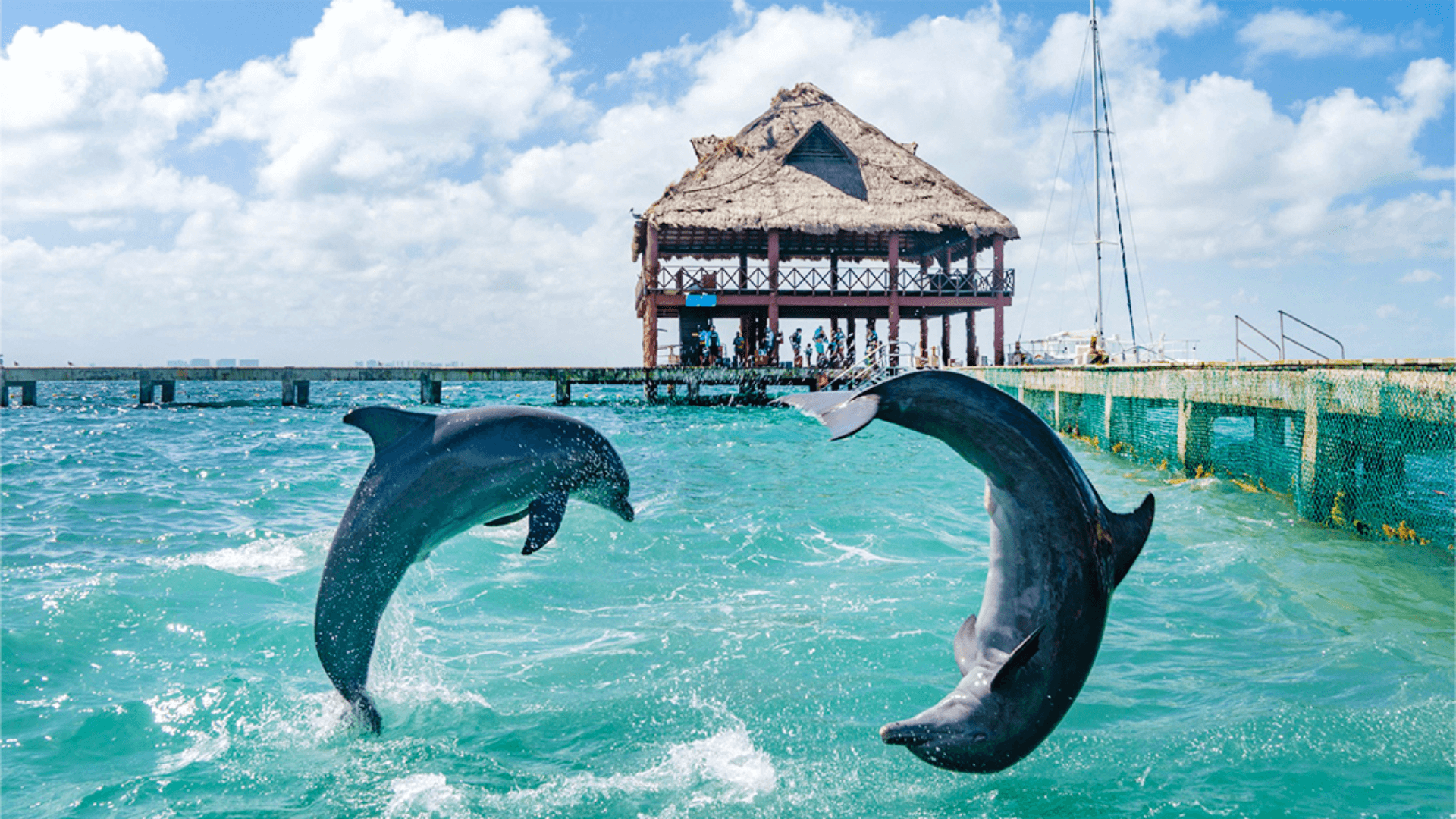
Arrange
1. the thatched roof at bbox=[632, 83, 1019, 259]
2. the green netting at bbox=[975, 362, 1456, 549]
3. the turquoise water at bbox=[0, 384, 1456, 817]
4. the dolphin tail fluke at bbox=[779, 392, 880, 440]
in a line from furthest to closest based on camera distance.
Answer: the thatched roof at bbox=[632, 83, 1019, 259], the green netting at bbox=[975, 362, 1456, 549], the turquoise water at bbox=[0, 384, 1456, 817], the dolphin tail fluke at bbox=[779, 392, 880, 440]

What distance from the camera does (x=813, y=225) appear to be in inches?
1114

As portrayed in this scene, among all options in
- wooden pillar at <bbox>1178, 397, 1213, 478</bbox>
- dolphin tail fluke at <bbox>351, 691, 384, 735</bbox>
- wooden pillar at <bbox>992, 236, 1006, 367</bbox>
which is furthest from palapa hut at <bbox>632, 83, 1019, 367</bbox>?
dolphin tail fluke at <bbox>351, 691, 384, 735</bbox>

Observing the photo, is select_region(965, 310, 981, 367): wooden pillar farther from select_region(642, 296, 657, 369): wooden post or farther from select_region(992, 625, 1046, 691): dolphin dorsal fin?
select_region(992, 625, 1046, 691): dolphin dorsal fin

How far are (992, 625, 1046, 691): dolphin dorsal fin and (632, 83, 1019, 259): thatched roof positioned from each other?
84.9 ft

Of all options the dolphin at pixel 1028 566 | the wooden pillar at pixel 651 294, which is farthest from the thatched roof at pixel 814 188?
the dolphin at pixel 1028 566

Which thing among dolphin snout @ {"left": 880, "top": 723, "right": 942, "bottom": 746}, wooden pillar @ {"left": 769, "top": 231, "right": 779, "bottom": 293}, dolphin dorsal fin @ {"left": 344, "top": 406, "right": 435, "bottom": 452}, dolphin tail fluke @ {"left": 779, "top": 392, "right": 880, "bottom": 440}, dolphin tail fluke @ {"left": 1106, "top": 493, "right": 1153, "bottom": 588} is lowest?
dolphin snout @ {"left": 880, "top": 723, "right": 942, "bottom": 746}

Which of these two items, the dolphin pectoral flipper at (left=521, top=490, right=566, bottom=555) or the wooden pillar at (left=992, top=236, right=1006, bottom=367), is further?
the wooden pillar at (left=992, top=236, right=1006, bottom=367)

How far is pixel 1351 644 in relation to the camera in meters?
5.10

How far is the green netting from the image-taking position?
7.09 meters

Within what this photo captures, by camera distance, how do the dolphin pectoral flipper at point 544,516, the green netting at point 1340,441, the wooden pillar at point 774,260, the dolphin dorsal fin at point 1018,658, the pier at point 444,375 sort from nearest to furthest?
the dolphin dorsal fin at point 1018,658 < the dolphin pectoral flipper at point 544,516 < the green netting at point 1340,441 < the pier at point 444,375 < the wooden pillar at point 774,260

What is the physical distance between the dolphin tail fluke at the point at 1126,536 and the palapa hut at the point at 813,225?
2535cm

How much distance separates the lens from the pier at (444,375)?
27109 mm

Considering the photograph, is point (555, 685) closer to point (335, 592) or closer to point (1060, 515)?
point (335, 592)

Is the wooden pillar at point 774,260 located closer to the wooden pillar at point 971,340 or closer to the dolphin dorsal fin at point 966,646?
the wooden pillar at point 971,340
